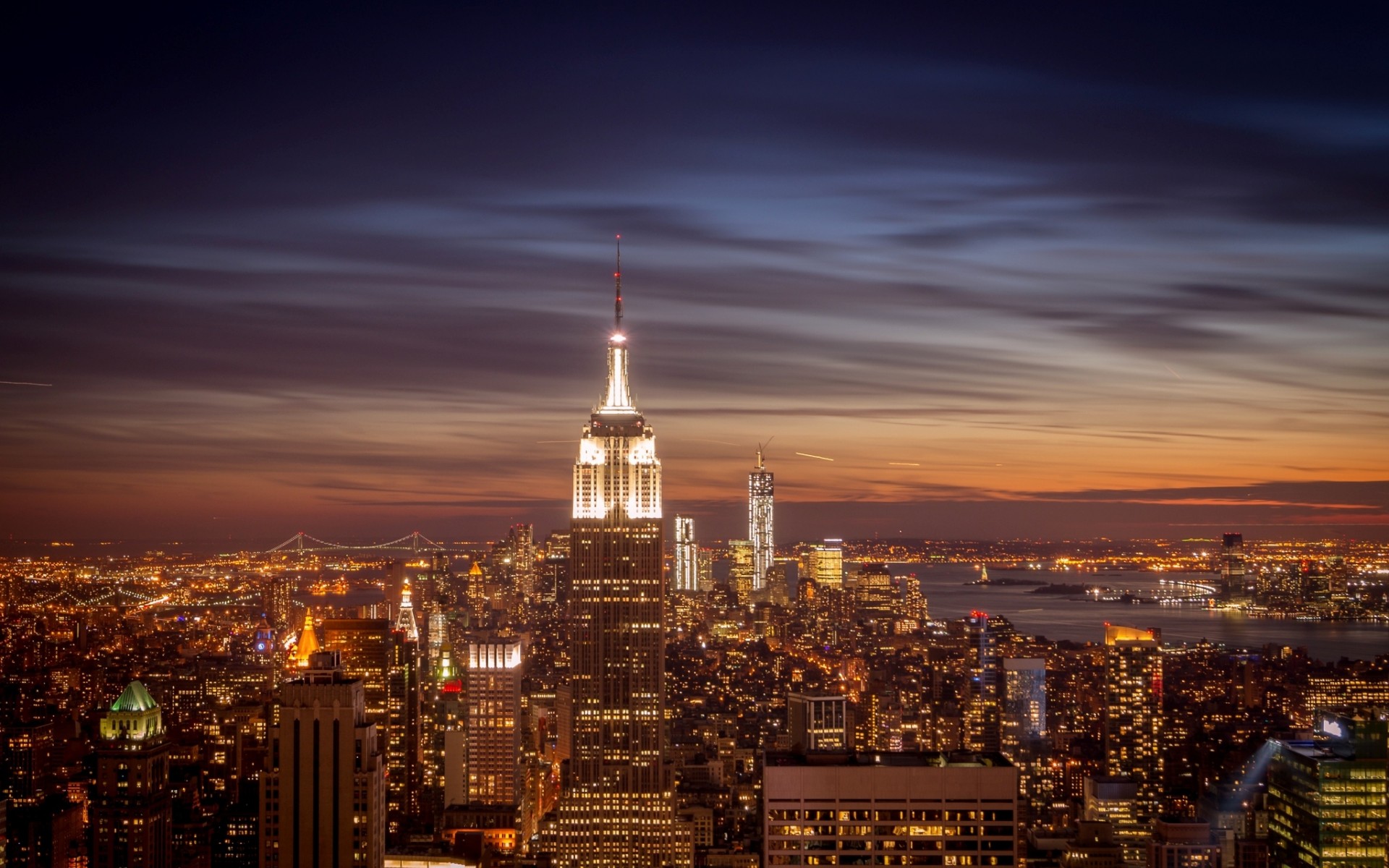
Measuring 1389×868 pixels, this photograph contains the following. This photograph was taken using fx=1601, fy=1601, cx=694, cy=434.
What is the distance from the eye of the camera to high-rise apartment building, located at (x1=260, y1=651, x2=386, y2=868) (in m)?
11.6

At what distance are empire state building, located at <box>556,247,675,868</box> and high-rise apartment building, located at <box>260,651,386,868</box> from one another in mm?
10750

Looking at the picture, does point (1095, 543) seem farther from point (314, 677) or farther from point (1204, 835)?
point (314, 677)

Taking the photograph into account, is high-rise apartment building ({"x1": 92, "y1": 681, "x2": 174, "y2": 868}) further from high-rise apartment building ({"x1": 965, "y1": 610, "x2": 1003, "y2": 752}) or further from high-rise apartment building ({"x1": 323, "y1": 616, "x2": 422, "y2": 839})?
high-rise apartment building ({"x1": 965, "y1": 610, "x2": 1003, "y2": 752})

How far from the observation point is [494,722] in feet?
87.4

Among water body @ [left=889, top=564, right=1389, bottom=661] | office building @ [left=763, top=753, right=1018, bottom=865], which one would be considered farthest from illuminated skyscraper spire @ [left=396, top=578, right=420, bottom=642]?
office building @ [left=763, top=753, right=1018, bottom=865]

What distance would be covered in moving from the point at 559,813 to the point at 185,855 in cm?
742

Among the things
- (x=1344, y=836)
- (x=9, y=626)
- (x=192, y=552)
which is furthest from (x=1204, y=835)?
(x=9, y=626)

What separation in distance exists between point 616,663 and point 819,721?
3.22 m

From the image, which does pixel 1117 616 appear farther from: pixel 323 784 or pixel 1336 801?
pixel 323 784

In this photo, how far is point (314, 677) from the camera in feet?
39.3

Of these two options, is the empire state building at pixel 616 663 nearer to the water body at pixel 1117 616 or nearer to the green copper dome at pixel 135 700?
the water body at pixel 1117 616

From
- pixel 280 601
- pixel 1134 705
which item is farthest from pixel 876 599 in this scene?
pixel 280 601

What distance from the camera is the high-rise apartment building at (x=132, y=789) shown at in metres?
16.4

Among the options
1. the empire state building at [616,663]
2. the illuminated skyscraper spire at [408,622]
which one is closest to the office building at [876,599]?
the empire state building at [616,663]
